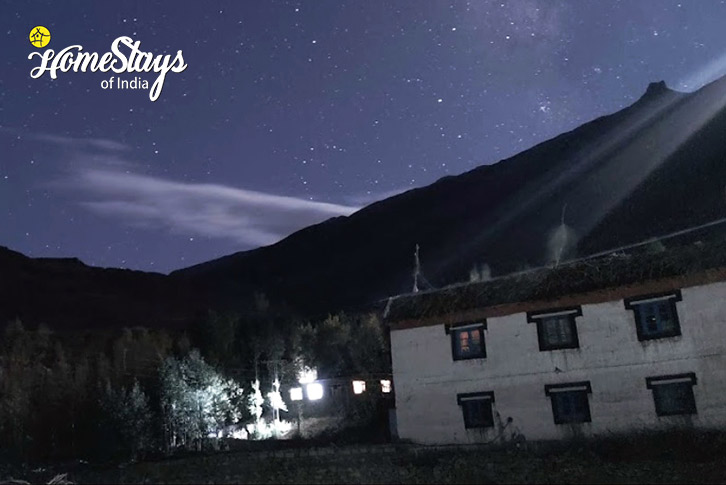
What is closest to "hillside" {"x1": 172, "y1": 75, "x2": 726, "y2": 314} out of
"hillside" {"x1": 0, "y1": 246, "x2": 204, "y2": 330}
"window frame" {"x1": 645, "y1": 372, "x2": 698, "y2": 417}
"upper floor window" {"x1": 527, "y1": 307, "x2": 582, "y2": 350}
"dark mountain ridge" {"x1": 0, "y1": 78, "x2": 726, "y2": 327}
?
"dark mountain ridge" {"x1": 0, "y1": 78, "x2": 726, "y2": 327}

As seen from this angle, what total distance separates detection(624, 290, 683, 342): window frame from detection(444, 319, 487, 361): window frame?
607 cm

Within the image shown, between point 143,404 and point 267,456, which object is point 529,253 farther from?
point 267,456

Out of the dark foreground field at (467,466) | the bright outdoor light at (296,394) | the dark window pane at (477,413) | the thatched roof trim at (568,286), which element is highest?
the thatched roof trim at (568,286)

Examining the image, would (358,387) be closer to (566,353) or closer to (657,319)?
(566,353)

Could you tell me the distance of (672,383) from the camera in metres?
23.9

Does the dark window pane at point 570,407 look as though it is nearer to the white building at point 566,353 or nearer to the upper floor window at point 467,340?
the white building at point 566,353

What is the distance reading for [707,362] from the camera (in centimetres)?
2341

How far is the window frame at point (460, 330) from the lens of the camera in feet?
91.8

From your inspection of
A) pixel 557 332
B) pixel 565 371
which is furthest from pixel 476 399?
pixel 557 332

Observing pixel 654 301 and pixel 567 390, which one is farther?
pixel 567 390

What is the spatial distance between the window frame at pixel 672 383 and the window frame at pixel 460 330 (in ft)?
21.9

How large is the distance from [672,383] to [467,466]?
346 inches

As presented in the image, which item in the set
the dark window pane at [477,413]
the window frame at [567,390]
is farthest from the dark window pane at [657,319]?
the dark window pane at [477,413]

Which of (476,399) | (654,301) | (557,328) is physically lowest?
(476,399)
